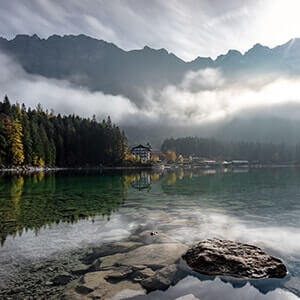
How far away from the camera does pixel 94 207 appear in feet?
99.9

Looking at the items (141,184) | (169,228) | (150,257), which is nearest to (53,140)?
(141,184)

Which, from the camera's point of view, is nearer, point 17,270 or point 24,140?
point 17,270

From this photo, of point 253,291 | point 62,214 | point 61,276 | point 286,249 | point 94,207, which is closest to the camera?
point 253,291

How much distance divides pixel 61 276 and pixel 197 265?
5.89 metres

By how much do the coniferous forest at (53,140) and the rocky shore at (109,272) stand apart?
9601cm

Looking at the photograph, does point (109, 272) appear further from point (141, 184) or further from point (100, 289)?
point (141, 184)

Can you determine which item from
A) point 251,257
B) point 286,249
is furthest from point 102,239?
point 286,249

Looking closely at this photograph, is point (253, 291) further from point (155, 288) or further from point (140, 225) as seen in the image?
point (140, 225)

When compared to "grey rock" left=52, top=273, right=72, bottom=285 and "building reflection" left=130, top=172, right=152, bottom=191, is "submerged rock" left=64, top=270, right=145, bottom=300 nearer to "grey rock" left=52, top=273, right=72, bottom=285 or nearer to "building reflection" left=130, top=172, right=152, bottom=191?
"grey rock" left=52, top=273, right=72, bottom=285

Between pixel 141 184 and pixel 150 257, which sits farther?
pixel 141 184

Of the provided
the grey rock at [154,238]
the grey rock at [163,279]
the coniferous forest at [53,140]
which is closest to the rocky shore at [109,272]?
the grey rock at [163,279]

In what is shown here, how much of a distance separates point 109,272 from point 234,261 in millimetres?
5504

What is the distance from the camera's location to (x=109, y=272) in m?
12.3

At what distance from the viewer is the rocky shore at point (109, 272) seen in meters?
10.5
